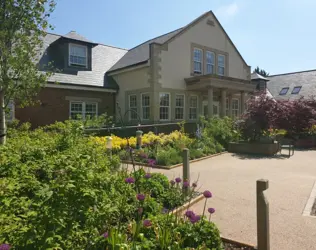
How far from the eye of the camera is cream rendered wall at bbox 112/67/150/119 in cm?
1699

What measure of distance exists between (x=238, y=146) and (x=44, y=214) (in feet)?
38.0

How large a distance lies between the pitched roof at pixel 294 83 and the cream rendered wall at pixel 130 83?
71.6 feet

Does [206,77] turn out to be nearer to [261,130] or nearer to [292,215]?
[261,130]

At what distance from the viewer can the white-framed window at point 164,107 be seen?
56.0 ft

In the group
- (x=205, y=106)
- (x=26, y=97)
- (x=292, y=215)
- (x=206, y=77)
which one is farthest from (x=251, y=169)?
(x=205, y=106)

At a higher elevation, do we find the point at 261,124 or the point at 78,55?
the point at 78,55

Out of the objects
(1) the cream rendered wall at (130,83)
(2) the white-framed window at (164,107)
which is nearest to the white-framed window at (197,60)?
(2) the white-framed window at (164,107)

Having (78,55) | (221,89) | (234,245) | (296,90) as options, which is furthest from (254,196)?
(296,90)

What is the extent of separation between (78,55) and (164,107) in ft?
22.0

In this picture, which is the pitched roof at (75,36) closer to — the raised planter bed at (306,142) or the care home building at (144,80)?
the care home building at (144,80)

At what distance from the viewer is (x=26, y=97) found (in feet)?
26.2

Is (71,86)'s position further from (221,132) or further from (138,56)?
(221,132)

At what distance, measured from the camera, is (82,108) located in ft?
54.4

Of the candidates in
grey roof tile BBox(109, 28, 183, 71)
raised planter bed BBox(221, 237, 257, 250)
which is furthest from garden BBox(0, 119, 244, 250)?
grey roof tile BBox(109, 28, 183, 71)
